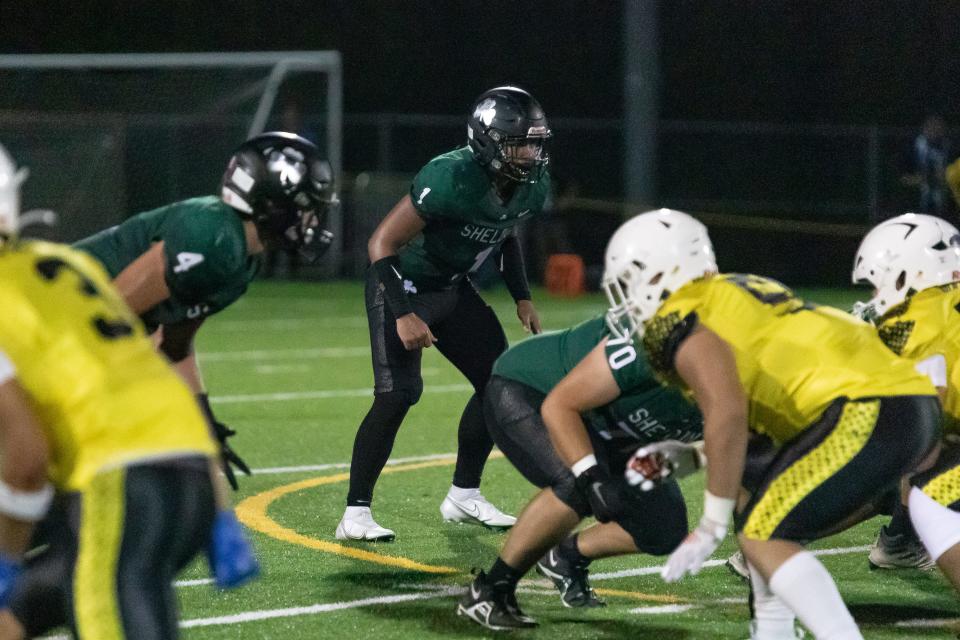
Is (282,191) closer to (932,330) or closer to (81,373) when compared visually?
(81,373)

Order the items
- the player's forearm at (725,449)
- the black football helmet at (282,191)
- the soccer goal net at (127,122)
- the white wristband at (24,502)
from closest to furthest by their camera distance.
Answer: the white wristband at (24,502), the player's forearm at (725,449), the black football helmet at (282,191), the soccer goal net at (127,122)

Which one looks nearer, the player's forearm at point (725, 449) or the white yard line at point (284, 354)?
the player's forearm at point (725, 449)

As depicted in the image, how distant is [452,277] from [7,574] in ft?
10.7

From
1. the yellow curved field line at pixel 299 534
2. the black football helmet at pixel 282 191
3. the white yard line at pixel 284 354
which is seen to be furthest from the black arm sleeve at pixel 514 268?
the white yard line at pixel 284 354

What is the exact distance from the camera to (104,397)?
10.8ft

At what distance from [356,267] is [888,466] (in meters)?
15.5

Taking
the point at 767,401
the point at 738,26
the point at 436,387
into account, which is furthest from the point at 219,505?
the point at 738,26

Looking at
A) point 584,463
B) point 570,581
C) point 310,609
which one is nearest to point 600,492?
point 584,463

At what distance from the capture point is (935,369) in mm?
4902

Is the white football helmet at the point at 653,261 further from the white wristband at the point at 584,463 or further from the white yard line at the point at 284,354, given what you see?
the white yard line at the point at 284,354

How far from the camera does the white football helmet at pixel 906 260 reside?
5.13m

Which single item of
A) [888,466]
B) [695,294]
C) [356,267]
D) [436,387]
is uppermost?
[695,294]

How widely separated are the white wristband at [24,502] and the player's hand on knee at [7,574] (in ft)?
0.29

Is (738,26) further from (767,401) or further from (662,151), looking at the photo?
(767,401)
